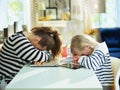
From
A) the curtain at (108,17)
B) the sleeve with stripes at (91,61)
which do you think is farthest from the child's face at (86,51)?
the curtain at (108,17)

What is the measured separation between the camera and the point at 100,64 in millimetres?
2090

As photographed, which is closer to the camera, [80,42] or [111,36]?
[80,42]

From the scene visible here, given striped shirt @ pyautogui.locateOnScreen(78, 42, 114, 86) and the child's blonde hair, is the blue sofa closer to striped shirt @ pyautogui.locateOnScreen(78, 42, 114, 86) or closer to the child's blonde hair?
the child's blonde hair

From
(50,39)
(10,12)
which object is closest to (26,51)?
(50,39)

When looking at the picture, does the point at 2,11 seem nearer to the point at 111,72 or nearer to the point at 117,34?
the point at 117,34

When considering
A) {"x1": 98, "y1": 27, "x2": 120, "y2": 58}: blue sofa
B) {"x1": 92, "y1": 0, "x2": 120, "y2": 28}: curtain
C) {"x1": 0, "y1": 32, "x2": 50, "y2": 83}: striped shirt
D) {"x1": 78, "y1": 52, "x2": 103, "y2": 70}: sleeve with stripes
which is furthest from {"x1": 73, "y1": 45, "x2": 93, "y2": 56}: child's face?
{"x1": 92, "y1": 0, "x2": 120, "y2": 28}: curtain

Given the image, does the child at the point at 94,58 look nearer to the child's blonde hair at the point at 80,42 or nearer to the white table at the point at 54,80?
the child's blonde hair at the point at 80,42

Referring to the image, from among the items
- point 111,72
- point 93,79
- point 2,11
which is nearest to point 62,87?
point 93,79

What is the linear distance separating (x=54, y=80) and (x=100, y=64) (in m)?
0.61

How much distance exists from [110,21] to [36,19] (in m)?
1.78

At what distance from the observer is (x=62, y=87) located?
4.70 feet

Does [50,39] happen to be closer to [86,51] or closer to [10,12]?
[86,51]

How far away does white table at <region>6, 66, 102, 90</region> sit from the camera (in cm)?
143

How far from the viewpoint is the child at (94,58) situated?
203cm
